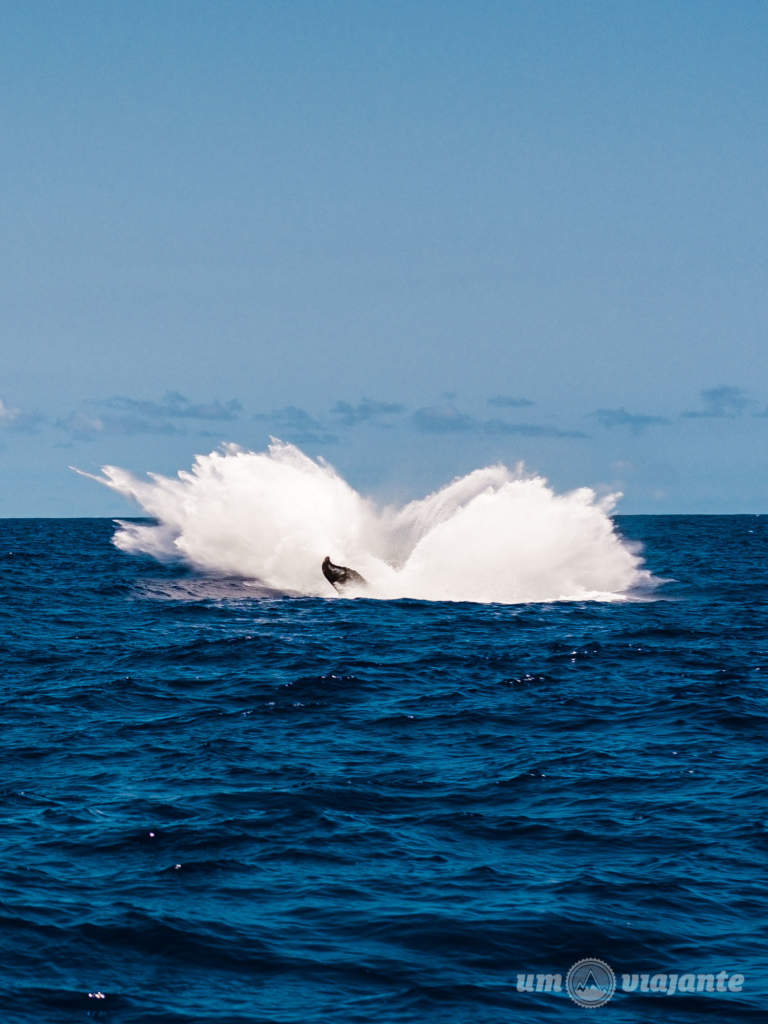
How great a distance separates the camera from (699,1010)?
9828 mm

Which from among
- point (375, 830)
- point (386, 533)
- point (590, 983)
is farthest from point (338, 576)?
point (590, 983)

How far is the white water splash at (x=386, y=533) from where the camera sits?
141ft

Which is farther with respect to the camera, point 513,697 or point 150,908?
point 513,697

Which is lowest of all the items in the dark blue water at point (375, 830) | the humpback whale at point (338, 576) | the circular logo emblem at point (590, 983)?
the circular logo emblem at point (590, 983)

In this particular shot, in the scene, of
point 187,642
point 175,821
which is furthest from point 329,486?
point 175,821

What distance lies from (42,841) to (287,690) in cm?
991

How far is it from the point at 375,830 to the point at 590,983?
4.47 metres

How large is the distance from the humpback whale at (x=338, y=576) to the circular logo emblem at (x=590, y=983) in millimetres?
31794

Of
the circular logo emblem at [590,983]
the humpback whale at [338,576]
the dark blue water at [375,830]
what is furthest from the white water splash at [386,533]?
the circular logo emblem at [590,983]

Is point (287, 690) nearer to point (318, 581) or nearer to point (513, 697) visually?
point (513, 697)

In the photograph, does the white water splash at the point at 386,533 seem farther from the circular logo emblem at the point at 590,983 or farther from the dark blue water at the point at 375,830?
the circular logo emblem at the point at 590,983

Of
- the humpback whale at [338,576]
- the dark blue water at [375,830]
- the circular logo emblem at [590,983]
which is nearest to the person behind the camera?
the circular logo emblem at [590,983]

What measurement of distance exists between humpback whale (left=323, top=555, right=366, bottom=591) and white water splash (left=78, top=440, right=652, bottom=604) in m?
0.67

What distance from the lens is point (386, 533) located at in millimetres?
50062
